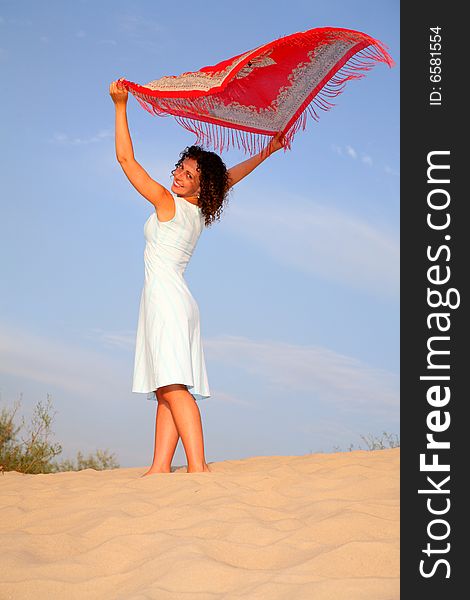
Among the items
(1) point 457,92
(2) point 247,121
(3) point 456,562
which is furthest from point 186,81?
(3) point 456,562

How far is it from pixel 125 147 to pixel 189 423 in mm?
1867

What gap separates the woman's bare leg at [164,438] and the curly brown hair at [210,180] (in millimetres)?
1334

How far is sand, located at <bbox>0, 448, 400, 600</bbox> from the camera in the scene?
2959 millimetres

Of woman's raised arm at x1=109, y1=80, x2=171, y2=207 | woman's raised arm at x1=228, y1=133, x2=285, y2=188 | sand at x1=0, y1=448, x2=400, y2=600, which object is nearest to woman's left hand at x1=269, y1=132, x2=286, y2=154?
woman's raised arm at x1=228, y1=133, x2=285, y2=188

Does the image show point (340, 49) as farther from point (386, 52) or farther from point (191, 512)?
point (191, 512)

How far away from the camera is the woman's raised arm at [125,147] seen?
208 inches

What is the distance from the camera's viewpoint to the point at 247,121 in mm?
6141

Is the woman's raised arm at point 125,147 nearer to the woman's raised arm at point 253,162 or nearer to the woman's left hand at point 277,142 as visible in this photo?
the woman's raised arm at point 253,162

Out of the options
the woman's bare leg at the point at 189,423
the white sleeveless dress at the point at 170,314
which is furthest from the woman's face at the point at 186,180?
the woman's bare leg at the point at 189,423

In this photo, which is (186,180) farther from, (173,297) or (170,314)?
(170,314)

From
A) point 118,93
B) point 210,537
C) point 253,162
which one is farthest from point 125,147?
point 210,537

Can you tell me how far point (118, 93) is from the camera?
17.4 ft

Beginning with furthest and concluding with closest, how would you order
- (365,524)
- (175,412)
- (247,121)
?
(247,121)
(175,412)
(365,524)

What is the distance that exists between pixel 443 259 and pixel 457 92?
2.00ft
